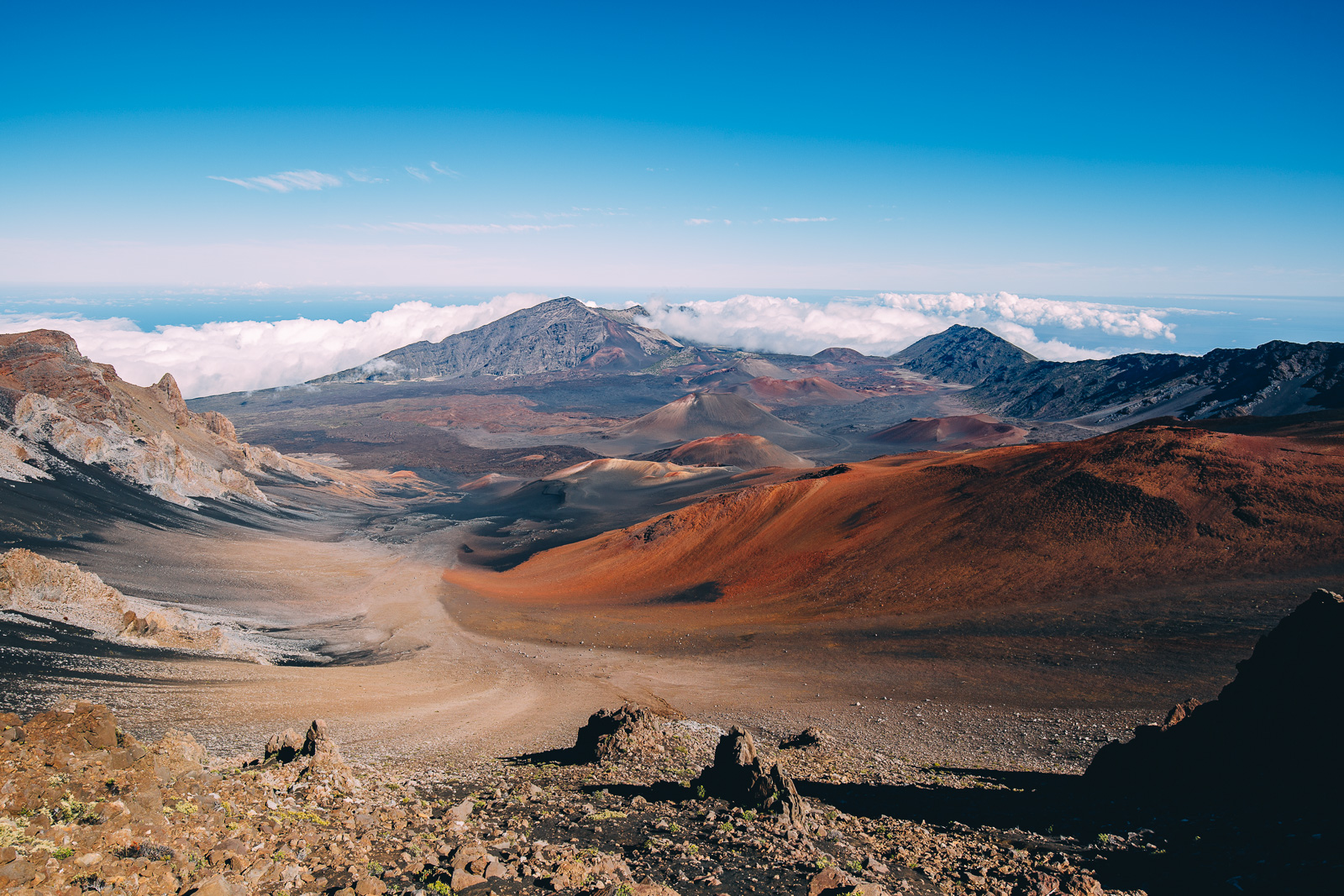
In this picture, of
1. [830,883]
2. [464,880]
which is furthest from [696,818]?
[464,880]

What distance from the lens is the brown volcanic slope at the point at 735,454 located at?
357ft

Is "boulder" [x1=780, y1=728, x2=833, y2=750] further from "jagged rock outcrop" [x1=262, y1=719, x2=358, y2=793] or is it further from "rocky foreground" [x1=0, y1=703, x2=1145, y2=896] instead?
"jagged rock outcrop" [x1=262, y1=719, x2=358, y2=793]

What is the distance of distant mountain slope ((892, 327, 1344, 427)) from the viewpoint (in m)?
118

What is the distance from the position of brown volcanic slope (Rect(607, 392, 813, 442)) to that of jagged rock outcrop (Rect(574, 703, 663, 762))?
137 m

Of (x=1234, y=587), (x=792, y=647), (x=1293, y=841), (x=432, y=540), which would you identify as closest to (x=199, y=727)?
(x=792, y=647)

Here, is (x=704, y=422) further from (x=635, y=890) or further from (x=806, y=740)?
(x=635, y=890)

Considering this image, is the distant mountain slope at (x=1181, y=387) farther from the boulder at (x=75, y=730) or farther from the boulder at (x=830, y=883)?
the boulder at (x=75, y=730)

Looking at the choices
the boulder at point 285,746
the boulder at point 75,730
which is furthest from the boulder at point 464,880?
the boulder at point 285,746

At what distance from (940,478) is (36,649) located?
44724mm

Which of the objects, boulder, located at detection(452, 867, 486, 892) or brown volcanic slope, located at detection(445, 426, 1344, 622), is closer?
boulder, located at detection(452, 867, 486, 892)

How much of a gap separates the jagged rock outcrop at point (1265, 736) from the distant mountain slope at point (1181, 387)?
130782 millimetres

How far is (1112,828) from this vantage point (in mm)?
11117

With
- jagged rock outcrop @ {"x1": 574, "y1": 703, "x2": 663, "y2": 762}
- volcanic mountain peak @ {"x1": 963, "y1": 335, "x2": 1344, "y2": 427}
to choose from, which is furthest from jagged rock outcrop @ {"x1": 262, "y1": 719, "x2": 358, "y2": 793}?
volcanic mountain peak @ {"x1": 963, "y1": 335, "x2": 1344, "y2": 427}

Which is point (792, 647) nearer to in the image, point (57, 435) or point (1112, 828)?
point (1112, 828)
